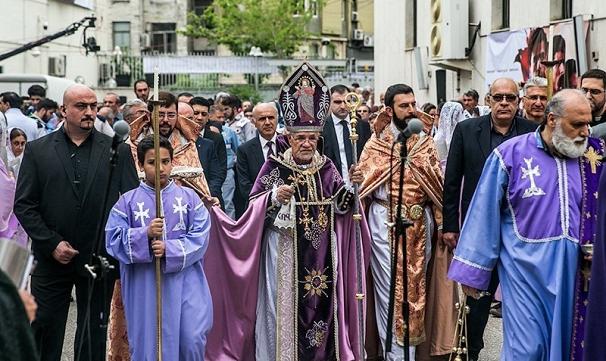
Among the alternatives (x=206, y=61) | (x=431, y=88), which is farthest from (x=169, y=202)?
(x=206, y=61)

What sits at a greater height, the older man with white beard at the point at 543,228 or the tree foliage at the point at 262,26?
the tree foliage at the point at 262,26

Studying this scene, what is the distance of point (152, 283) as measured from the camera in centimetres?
812

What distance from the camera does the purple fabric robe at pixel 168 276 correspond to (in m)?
8.05

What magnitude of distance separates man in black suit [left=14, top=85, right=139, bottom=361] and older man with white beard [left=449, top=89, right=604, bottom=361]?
2.53 meters

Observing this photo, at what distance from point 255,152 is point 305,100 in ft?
6.94

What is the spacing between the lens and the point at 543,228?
24.4 feet

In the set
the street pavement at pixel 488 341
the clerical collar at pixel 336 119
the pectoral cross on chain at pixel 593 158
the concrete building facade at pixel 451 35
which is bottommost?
the street pavement at pixel 488 341

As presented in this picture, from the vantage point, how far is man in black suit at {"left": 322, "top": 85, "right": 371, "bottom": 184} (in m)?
11.7

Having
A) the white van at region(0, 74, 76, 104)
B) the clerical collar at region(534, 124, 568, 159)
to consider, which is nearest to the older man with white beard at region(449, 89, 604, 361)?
the clerical collar at region(534, 124, 568, 159)

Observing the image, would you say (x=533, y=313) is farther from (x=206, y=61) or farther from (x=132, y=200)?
(x=206, y=61)

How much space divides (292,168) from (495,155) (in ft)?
6.36

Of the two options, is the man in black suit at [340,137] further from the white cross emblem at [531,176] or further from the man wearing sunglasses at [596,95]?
the white cross emblem at [531,176]

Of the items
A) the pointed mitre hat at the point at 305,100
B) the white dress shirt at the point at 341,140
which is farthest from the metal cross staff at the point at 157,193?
the white dress shirt at the point at 341,140

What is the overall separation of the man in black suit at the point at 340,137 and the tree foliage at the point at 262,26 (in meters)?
35.5
